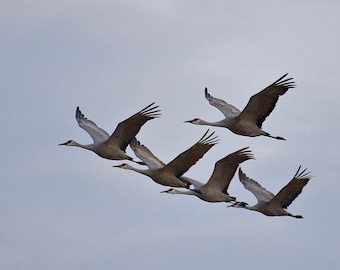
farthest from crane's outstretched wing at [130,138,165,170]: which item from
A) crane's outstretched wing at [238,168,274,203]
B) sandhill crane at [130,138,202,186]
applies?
crane's outstretched wing at [238,168,274,203]

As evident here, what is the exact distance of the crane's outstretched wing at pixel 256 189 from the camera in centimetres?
4559

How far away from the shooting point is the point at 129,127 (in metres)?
43.5

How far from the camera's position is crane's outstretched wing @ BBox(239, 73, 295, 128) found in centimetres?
4222

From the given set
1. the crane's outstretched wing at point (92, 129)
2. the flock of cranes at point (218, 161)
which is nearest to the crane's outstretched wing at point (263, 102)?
the flock of cranes at point (218, 161)

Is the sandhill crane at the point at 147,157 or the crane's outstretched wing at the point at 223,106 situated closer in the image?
the sandhill crane at the point at 147,157

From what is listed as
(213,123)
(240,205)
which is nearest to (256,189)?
(240,205)

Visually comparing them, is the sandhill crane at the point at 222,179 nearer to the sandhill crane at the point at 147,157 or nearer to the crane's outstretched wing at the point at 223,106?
the sandhill crane at the point at 147,157

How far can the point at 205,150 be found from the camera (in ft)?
139

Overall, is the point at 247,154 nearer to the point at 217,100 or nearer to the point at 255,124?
the point at 255,124

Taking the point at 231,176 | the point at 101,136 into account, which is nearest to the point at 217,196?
the point at 231,176

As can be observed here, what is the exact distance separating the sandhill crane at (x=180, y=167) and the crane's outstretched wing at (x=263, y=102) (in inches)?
58.6

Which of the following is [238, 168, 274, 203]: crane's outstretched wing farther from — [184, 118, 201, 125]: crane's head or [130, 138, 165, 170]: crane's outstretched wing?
[130, 138, 165, 170]: crane's outstretched wing

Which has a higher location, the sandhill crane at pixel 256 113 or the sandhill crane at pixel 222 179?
the sandhill crane at pixel 256 113

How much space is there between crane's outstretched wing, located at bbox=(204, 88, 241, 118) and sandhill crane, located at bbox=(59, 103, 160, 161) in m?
3.12
